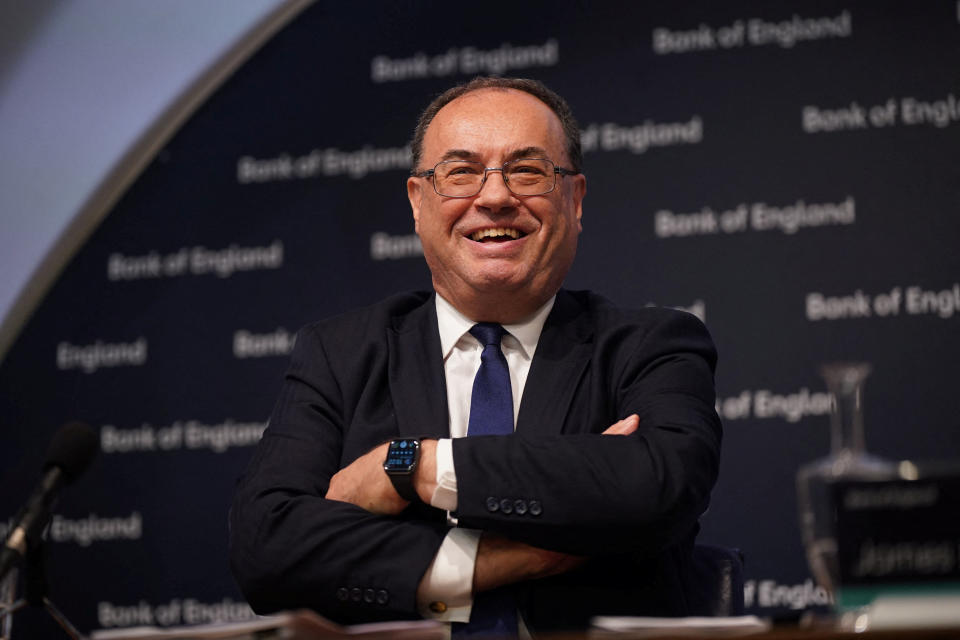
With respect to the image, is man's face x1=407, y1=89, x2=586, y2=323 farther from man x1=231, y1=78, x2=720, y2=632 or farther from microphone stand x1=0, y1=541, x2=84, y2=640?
microphone stand x1=0, y1=541, x2=84, y2=640

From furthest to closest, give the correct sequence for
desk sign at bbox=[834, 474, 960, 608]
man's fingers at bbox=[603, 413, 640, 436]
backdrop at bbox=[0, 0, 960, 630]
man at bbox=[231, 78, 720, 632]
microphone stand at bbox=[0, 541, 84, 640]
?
backdrop at bbox=[0, 0, 960, 630] → man's fingers at bbox=[603, 413, 640, 436] → man at bbox=[231, 78, 720, 632] → microphone stand at bbox=[0, 541, 84, 640] → desk sign at bbox=[834, 474, 960, 608]

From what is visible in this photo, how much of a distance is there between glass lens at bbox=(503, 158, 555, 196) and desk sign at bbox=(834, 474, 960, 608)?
4.40ft

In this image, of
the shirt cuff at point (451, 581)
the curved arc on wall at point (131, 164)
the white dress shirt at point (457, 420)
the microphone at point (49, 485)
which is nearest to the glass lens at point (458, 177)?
the white dress shirt at point (457, 420)

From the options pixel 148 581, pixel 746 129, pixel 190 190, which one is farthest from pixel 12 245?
pixel 746 129

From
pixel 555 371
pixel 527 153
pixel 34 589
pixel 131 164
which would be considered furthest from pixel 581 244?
pixel 34 589

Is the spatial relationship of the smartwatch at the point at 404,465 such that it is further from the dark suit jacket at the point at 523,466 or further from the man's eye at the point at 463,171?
the man's eye at the point at 463,171

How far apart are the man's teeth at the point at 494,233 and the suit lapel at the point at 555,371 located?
0.19m

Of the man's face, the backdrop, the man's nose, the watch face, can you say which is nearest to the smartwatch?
the watch face

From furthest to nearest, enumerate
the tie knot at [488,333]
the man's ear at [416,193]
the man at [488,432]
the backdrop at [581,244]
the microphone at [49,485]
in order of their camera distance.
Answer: the backdrop at [581,244] < the man's ear at [416,193] < the tie knot at [488,333] < the man at [488,432] < the microphone at [49,485]

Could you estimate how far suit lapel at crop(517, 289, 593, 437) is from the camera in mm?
2328

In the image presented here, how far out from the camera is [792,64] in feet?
12.3

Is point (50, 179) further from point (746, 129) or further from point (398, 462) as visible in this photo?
point (398, 462)

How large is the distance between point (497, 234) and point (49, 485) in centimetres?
108

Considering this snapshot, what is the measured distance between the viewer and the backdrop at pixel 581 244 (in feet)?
11.7
